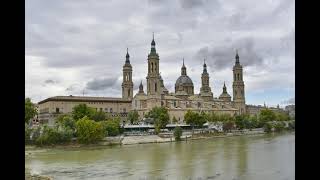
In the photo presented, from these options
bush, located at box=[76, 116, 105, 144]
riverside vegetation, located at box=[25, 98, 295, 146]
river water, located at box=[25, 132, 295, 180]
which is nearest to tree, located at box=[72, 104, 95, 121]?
riverside vegetation, located at box=[25, 98, 295, 146]

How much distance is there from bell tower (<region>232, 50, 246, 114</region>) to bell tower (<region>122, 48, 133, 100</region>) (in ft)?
37.0

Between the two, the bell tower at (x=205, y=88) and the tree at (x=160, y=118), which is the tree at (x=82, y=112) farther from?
the bell tower at (x=205, y=88)

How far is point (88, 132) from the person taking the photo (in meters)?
17.2

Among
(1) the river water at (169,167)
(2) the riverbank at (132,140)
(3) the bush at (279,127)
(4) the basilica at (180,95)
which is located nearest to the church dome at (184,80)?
(4) the basilica at (180,95)

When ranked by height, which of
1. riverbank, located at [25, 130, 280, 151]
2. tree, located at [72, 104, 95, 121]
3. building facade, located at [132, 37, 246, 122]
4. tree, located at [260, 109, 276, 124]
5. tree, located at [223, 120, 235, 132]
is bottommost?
riverbank, located at [25, 130, 280, 151]

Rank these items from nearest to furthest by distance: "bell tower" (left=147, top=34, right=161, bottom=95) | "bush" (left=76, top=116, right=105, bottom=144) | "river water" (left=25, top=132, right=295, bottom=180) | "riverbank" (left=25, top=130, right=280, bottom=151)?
"river water" (left=25, top=132, right=295, bottom=180) < "riverbank" (left=25, top=130, right=280, bottom=151) < "bush" (left=76, top=116, right=105, bottom=144) < "bell tower" (left=147, top=34, right=161, bottom=95)

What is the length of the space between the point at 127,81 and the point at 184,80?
650 cm

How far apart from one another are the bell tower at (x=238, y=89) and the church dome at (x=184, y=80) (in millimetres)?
4705

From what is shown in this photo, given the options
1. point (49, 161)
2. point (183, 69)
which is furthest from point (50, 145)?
point (183, 69)

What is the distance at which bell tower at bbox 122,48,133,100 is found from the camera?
35844mm

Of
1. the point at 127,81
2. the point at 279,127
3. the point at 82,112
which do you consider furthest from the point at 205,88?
the point at 82,112

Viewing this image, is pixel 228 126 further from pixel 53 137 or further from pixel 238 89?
pixel 238 89

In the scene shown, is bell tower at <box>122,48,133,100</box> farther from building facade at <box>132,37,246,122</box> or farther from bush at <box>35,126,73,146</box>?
bush at <box>35,126,73,146</box>
